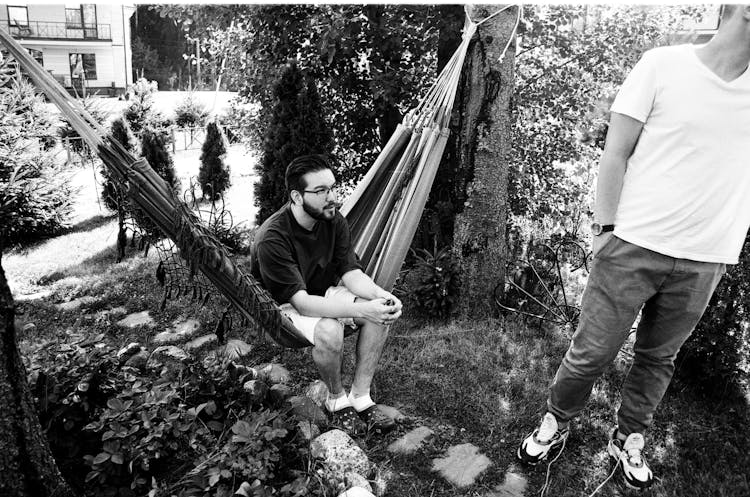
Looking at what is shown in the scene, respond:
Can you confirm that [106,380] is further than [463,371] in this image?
No

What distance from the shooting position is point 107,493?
1.50m

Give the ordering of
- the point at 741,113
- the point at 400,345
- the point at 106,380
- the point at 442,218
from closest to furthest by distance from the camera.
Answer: the point at 741,113 → the point at 106,380 → the point at 400,345 → the point at 442,218

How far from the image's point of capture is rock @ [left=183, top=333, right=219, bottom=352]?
266cm

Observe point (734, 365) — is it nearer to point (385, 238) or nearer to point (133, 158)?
point (385, 238)

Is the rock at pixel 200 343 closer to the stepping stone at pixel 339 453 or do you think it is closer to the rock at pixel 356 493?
the stepping stone at pixel 339 453

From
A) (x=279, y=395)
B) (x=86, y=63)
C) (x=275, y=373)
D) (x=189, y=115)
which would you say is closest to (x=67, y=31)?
(x=86, y=63)

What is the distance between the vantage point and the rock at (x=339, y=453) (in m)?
1.66

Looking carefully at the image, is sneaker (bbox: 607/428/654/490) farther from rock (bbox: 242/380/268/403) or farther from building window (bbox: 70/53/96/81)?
building window (bbox: 70/53/96/81)

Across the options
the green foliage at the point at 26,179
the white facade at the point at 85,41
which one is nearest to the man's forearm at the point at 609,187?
the green foliage at the point at 26,179

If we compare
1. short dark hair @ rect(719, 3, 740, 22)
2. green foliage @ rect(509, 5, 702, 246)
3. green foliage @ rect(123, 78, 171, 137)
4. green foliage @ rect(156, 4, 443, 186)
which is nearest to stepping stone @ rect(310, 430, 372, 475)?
short dark hair @ rect(719, 3, 740, 22)

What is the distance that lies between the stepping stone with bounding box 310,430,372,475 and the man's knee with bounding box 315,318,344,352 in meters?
0.27

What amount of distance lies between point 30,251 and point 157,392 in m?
3.37

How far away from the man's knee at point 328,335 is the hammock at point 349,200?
50 mm

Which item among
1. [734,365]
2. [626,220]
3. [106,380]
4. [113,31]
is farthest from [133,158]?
[113,31]
